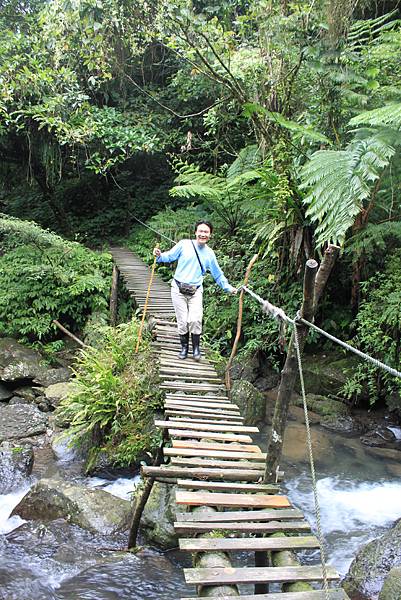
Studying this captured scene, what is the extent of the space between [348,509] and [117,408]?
2566 mm

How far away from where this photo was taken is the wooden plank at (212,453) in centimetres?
350

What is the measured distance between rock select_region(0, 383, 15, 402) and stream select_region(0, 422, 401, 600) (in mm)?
1883

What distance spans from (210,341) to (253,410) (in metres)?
1.51

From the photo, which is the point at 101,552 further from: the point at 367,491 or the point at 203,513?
the point at 367,491

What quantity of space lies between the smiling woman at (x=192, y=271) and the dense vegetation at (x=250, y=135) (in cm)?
111

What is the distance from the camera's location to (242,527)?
2670mm

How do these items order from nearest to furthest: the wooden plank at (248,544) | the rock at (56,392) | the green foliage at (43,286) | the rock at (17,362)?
the wooden plank at (248,544) < the rock at (56,392) < the rock at (17,362) < the green foliage at (43,286)

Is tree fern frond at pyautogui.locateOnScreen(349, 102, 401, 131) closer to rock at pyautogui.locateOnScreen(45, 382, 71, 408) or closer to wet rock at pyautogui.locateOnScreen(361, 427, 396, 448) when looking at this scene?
wet rock at pyautogui.locateOnScreen(361, 427, 396, 448)

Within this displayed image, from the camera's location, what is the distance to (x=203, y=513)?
2807 millimetres

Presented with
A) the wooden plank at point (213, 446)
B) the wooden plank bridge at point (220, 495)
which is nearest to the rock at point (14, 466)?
the wooden plank bridge at point (220, 495)

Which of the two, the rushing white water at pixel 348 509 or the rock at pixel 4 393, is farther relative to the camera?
the rock at pixel 4 393

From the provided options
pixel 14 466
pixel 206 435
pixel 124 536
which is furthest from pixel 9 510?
pixel 206 435

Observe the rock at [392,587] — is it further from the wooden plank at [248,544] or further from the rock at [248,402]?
the rock at [248,402]

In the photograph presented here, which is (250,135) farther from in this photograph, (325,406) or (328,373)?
(325,406)
